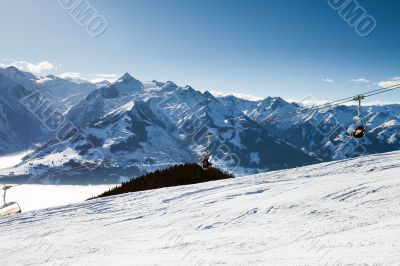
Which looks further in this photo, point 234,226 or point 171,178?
point 171,178

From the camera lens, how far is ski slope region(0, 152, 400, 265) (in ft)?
29.6

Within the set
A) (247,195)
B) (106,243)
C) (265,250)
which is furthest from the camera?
(247,195)

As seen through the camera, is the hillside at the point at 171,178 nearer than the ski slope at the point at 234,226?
No

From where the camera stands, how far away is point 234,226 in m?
11.6

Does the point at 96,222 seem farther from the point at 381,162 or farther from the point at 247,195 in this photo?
the point at 381,162

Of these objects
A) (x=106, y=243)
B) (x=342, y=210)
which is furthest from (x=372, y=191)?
(x=106, y=243)

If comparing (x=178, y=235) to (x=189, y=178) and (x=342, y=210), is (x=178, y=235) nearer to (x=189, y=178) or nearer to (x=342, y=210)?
(x=342, y=210)

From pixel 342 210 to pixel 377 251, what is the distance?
3477mm

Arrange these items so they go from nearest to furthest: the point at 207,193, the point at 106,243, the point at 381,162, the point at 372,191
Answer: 1. the point at 106,243
2. the point at 372,191
3. the point at 207,193
4. the point at 381,162

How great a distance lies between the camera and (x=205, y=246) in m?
10.1

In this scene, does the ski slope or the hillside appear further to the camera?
the hillside

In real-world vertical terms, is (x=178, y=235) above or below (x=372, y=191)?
below

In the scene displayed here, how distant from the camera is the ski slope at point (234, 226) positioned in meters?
9.02

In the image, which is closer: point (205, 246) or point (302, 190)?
point (205, 246)
